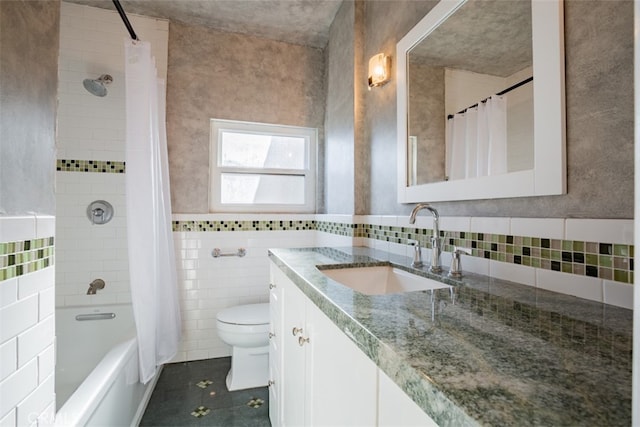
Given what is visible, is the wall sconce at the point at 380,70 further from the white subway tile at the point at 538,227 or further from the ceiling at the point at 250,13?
the white subway tile at the point at 538,227

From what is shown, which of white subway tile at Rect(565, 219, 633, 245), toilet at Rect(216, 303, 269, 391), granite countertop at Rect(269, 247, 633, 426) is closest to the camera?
granite countertop at Rect(269, 247, 633, 426)

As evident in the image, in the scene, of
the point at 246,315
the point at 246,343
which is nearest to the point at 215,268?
the point at 246,315

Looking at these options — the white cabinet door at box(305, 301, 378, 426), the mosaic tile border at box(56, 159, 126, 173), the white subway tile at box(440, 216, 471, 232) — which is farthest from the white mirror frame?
the mosaic tile border at box(56, 159, 126, 173)

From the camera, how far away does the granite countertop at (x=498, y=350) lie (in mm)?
343

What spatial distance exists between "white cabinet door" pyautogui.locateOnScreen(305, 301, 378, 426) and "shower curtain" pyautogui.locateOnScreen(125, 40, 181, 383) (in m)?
1.22

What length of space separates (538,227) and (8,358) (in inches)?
55.3

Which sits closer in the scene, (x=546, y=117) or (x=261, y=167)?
(x=546, y=117)

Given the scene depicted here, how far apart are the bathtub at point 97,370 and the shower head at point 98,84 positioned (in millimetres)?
1496

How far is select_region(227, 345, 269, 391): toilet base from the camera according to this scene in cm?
201

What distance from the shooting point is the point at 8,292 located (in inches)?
27.2

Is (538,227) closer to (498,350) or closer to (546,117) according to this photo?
(546,117)

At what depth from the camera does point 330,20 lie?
7.70 ft

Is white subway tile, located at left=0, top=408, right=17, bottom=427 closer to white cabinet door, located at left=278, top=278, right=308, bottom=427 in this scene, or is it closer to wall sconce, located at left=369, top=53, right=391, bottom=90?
white cabinet door, located at left=278, top=278, right=308, bottom=427

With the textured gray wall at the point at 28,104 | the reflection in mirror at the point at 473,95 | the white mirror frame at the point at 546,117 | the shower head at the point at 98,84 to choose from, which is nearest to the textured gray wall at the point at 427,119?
the reflection in mirror at the point at 473,95
